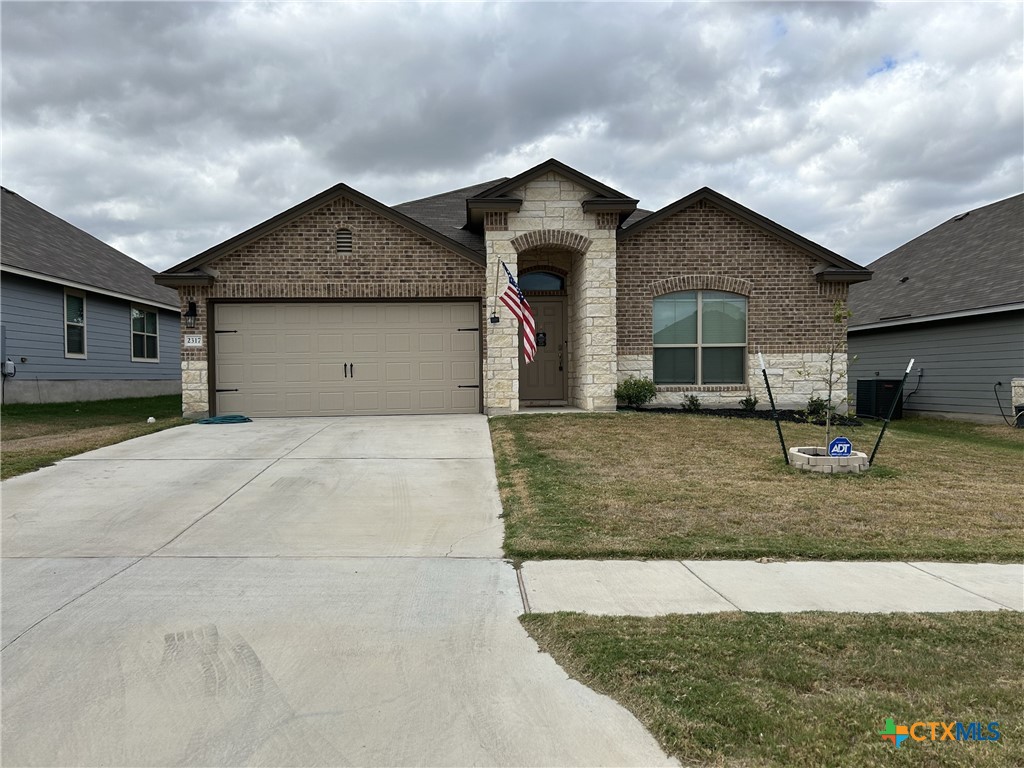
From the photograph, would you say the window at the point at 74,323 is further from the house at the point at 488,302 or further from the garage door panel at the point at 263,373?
the garage door panel at the point at 263,373

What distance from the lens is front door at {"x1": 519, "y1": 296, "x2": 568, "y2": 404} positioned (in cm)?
1546

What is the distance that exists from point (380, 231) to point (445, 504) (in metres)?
8.23

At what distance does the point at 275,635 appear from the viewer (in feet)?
12.7

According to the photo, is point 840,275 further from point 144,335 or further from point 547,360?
point 144,335

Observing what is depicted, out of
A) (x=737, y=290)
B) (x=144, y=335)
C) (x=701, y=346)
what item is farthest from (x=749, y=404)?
(x=144, y=335)

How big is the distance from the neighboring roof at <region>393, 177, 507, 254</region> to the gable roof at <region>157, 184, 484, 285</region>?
83 cm

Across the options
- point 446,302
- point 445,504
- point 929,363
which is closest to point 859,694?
point 445,504

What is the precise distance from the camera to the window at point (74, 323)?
18141mm

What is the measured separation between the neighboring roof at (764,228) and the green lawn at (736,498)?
4.27 metres

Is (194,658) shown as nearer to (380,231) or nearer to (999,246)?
(380,231)

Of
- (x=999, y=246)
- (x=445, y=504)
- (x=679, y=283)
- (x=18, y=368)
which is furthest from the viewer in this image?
(x=999, y=246)

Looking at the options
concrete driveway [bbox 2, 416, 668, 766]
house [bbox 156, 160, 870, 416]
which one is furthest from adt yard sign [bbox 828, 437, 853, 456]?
house [bbox 156, 160, 870, 416]

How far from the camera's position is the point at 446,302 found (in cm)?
1411

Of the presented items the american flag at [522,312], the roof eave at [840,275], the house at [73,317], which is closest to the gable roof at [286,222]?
the american flag at [522,312]
